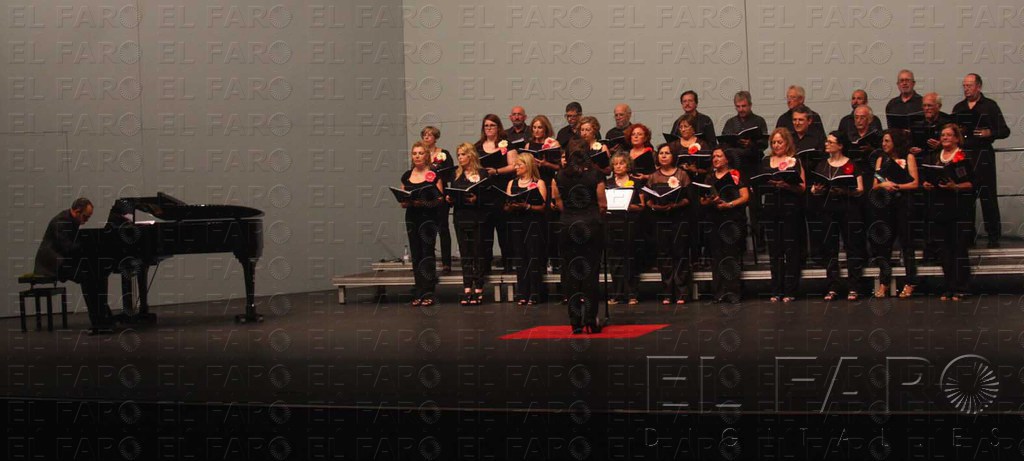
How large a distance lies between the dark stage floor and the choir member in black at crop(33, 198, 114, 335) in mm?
577

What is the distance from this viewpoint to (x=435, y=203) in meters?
11.4

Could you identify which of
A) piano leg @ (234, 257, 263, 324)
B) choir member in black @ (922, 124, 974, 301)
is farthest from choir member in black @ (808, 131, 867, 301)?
piano leg @ (234, 257, 263, 324)

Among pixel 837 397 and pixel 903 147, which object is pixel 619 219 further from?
pixel 837 397

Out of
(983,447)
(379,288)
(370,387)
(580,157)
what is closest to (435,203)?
(379,288)

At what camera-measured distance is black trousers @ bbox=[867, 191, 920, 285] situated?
10508mm

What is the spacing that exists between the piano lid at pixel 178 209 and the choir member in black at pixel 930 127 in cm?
622

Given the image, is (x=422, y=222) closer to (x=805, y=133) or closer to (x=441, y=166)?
(x=441, y=166)

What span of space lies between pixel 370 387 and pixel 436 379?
0.41m

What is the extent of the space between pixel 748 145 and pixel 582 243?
3.07 meters

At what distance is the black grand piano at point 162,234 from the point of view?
378 inches

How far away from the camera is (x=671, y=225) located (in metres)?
11.0

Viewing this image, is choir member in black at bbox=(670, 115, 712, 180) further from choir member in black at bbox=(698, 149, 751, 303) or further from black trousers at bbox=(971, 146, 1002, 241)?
black trousers at bbox=(971, 146, 1002, 241)

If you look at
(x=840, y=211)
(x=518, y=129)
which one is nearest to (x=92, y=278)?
(x=518, y=129)

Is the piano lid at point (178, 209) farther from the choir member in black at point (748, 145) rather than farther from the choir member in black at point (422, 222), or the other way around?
the choir member in black at point (748, 145)
